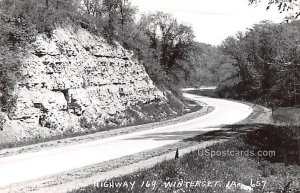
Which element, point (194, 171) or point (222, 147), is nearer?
point (194, 171)

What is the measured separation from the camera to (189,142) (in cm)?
2148

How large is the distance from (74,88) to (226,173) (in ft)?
53.0

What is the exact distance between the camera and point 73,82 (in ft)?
92.8

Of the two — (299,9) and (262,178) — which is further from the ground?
(299,9)

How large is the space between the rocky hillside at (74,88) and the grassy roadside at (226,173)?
10782 mm

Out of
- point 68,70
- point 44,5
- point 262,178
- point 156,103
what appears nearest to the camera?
point 262,178

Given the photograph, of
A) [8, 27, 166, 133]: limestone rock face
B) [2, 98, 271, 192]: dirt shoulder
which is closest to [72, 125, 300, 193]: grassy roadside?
[2, 98, 271, 192]: dirt shoulder

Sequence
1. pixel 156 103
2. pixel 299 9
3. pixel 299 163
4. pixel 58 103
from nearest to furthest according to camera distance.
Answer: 1. pixel 299 163
2. pixel 299 9
3. pixel 58 103
4. pixel 156 103

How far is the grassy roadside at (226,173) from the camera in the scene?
1146 centimetres

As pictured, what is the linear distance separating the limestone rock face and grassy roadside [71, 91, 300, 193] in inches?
438

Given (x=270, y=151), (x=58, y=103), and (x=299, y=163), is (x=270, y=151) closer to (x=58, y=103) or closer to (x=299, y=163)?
(x=299, y=163)

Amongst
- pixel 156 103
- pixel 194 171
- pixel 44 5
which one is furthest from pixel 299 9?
pixel 156 103

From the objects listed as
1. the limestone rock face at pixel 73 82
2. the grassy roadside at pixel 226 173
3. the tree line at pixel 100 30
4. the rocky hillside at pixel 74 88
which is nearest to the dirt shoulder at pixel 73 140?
the rocky hillside at pixel 74 88

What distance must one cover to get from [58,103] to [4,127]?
5.23 m
